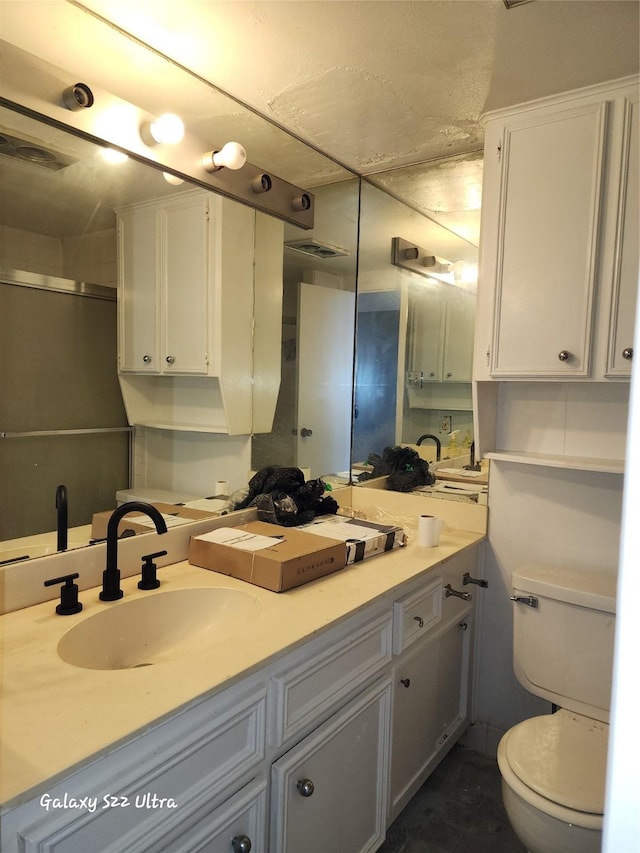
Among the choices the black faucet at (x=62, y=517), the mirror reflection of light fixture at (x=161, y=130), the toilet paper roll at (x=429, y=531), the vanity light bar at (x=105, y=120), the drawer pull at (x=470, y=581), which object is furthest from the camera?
the drawer pull at (x=470, y=581)

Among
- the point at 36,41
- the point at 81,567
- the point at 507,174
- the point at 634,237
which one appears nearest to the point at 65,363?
the point at 81,567

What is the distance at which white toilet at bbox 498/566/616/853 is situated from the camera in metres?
1.29

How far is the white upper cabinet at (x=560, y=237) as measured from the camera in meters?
1.60

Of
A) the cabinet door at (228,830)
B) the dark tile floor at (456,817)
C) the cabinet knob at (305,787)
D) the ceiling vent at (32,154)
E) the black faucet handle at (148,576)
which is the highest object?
the ceiling vent at (32,154)

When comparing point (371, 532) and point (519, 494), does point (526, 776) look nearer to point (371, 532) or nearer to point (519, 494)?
point (371, 532)

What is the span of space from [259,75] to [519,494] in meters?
1.65

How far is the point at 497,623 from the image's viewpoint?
2053 mm

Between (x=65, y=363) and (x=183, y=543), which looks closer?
(x=65, y=363)

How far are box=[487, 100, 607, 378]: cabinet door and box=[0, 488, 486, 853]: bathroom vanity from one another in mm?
749

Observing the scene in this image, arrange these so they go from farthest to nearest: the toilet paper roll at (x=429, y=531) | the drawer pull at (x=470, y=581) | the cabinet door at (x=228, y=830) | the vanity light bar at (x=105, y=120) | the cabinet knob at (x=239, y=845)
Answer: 1. the drawer pull at (x=470, y=581)
2. the toilet paper roll at (x=429, y=531)
3. the vanity light bar at (x=105, y=120)
4. the cabinet knob at (x=239, y=845)
5. the cabinet door at (x=228, y=830)

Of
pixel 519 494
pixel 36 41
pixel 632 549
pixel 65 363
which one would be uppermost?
pixel 36 41

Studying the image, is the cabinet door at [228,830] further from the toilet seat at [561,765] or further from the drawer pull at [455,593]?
the drawer pull at [455,593]

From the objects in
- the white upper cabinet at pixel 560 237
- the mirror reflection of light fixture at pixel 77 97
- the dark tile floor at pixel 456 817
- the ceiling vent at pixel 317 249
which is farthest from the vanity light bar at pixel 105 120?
the dark tile floor at pixel 456 817

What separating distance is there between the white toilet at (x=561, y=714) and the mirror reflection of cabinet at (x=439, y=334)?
904 mm
